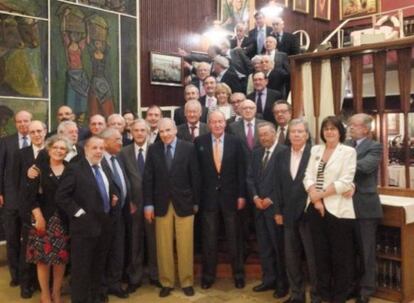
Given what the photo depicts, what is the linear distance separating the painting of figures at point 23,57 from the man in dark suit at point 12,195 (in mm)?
1471

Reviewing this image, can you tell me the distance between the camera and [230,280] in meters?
4.70

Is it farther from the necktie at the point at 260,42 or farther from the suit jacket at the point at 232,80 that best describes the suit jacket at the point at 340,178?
the necktie at the point at 260,42

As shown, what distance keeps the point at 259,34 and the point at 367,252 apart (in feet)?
13.0

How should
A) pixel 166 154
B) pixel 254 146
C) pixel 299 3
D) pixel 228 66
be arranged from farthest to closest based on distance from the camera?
pixel 299 3
pixel 228 66
pixel 254 146
pixel 166 154

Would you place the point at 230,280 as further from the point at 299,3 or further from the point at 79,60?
the point at 299,3

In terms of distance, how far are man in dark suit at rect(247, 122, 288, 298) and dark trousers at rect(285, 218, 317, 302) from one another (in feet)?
0.71

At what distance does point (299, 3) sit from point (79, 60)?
608 centimetres

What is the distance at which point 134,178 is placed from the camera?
4359 mm

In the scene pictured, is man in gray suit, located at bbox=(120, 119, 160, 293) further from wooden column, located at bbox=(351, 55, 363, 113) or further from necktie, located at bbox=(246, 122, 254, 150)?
wooden column, located at bbox=(351, 55, 363, 113)

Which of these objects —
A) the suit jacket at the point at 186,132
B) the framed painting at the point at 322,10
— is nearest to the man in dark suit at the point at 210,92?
the suit jacket at the point at 186,132

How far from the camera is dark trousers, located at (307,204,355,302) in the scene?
3643 mm

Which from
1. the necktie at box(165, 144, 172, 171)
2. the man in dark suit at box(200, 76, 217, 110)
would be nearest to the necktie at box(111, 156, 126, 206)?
the necktie at box(165, 144, 172, 171)

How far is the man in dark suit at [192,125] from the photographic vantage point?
4.67 meters

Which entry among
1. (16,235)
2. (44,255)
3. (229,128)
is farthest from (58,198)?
(229,128)
